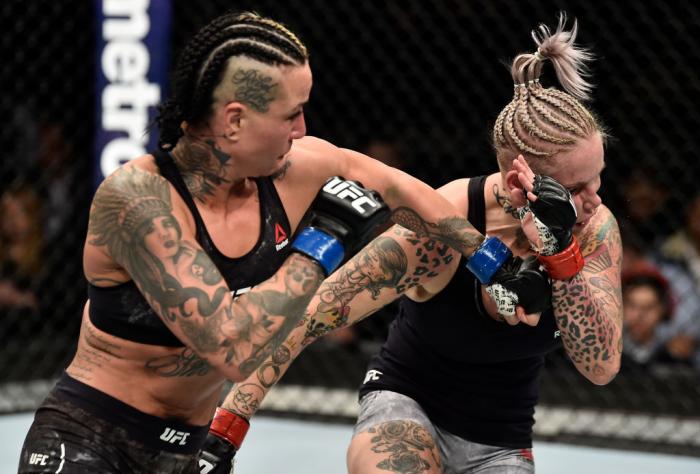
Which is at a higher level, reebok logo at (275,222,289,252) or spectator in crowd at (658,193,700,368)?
reebok logo at (275,222,289,252)

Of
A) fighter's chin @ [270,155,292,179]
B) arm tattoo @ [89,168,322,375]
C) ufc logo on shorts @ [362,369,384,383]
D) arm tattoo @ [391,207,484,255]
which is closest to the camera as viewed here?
arm tattoo @ [89,168,322,375]

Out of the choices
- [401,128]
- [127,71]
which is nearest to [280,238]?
[127,71]

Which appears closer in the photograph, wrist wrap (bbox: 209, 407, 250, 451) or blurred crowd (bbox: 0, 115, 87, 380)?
wrist wrap (bbox: 209, 407, 250, 451)

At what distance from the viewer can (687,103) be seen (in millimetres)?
3672

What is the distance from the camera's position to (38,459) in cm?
166

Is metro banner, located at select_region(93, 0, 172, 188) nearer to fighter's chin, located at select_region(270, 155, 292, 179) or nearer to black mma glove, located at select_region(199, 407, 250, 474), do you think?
black mma glove, located at select_region(199, 407, 250, 474)

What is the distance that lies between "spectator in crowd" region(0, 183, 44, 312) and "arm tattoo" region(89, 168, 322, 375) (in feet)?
8.62

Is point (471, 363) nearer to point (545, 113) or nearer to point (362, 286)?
point (362, 286)

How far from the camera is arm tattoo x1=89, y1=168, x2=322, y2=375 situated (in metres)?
1.57

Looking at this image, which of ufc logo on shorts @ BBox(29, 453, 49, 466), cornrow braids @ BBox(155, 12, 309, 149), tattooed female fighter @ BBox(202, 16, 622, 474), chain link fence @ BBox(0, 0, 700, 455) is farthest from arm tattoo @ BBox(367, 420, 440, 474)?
chain link fence @ BBox(0, 0, 700, 455)

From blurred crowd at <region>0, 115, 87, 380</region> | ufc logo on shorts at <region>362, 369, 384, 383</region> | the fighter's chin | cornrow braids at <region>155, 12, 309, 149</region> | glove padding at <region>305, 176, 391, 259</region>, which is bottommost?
blurred crowd at <region>0, 115, 87, 380</region>

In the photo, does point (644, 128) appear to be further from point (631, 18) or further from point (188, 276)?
point (188, 276)

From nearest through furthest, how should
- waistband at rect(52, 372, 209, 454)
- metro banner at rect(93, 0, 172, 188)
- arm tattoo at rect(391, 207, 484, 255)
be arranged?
waistband at rect(52, 372, 209, 454) < arm tattoo at rect(391, 207, 484, 255) < metro banner at rect(93, 0, 172, 188)

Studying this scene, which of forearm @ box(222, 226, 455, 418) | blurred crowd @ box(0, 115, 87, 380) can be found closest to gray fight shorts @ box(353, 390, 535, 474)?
forearm @ box(222, 226, 455, 418)
